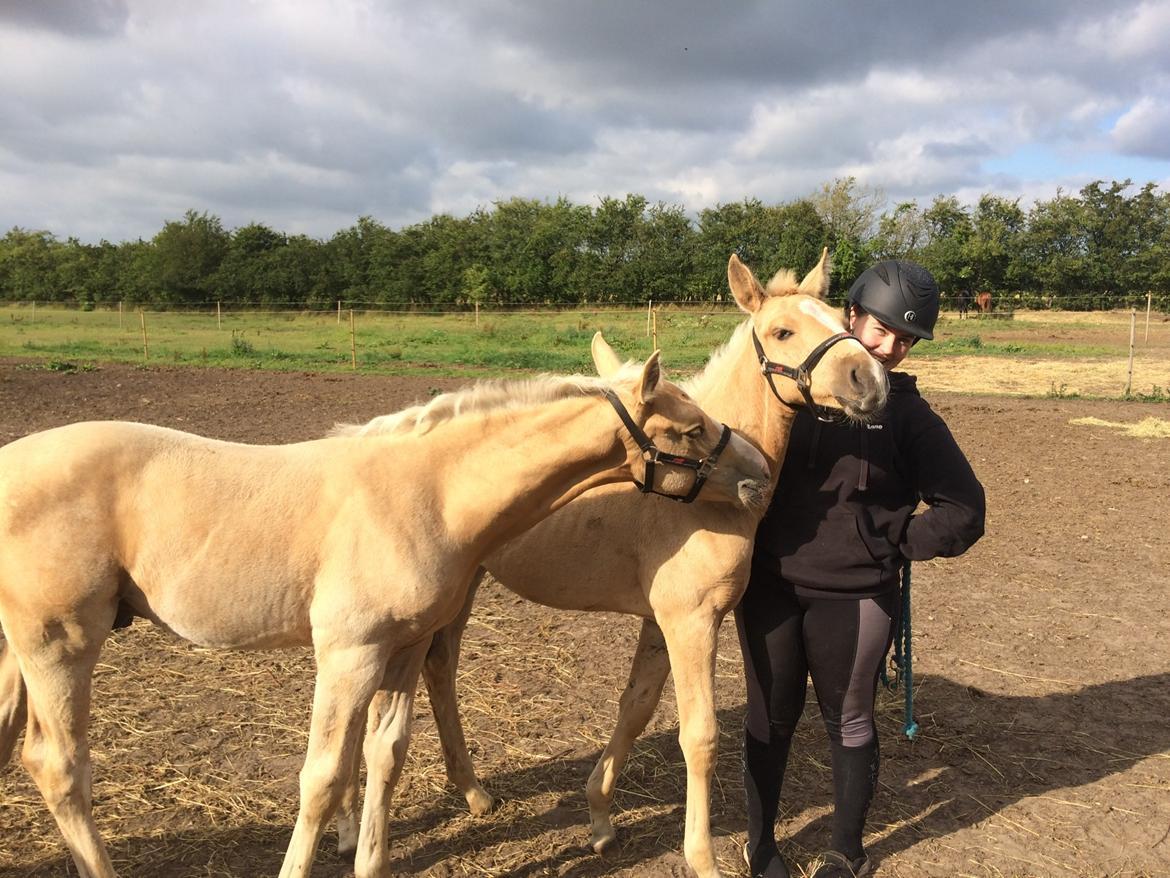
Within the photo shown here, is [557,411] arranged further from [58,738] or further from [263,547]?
[58,738]

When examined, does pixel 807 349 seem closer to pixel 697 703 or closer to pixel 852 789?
pixel 697 703

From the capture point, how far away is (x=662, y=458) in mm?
2707

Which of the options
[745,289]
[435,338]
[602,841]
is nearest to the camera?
[745,289]

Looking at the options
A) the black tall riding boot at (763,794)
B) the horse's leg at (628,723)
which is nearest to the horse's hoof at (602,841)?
the horse's leg at (628,723)

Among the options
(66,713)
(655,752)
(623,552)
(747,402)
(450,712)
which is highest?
(747,402)

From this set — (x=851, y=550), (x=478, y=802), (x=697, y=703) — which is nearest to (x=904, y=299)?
(x=851, y=550)

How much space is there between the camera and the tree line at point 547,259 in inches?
1939

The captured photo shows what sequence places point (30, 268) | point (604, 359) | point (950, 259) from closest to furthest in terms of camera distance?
point (604, 359), point (950, 259), point (30, 268)

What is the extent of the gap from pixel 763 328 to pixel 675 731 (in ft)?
7.99

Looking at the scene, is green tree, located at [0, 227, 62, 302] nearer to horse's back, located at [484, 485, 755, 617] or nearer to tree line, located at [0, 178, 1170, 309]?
tree line, located at [0, 178, 1170, 309]

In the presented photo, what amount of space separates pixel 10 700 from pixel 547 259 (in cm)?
5065

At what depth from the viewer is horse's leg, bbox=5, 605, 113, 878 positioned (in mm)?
2543

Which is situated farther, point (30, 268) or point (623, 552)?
point (30, 268)

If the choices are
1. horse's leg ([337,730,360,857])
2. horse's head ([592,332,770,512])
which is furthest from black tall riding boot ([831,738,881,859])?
horse's leg ([337,730,360,857])
